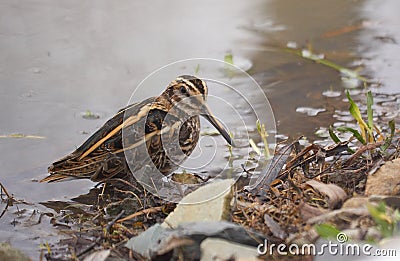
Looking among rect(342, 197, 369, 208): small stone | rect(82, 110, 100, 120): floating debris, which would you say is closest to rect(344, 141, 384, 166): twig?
rect(342, 197, 369, 208): small stone

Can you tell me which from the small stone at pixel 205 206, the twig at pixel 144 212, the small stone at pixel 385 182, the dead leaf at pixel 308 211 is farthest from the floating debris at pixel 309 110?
the dead leaf at pixel 308 211

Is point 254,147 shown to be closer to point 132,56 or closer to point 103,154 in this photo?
point 103,154

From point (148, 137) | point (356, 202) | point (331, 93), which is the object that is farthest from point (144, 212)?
point (331, 93)

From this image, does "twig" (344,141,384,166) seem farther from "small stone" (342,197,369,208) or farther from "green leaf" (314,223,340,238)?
"green leaf" (314,223,340,238)

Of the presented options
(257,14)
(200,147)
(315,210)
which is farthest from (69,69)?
(315,210)

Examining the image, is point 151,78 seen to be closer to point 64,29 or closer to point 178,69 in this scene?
point 178,69
